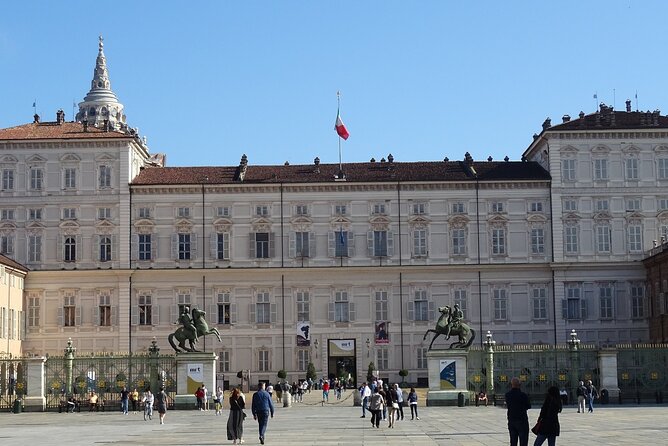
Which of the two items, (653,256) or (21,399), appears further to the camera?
(653,256)

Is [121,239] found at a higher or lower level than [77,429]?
higher

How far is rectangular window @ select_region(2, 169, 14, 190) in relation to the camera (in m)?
75.3

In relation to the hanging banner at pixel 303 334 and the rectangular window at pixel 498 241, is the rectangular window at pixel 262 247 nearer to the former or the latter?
the hanging banner at pixel 303 334

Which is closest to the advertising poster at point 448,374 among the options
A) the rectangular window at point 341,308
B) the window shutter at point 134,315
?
the rectangular window at point 341,308

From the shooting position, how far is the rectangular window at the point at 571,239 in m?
75.1

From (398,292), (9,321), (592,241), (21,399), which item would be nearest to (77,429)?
(21,399)

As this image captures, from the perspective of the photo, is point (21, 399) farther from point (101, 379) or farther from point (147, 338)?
point (147, 338)

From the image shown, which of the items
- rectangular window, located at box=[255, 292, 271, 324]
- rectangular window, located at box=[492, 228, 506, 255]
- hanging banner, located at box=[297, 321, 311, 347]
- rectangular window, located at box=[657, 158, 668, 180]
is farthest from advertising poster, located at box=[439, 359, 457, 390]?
rectangular window, located at box=[657, 158, 668, 180]

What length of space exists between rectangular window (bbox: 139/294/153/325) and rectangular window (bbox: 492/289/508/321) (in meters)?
22.1

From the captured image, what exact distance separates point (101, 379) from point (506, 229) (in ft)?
101

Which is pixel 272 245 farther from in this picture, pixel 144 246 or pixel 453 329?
pixel 453 329

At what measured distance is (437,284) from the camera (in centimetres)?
→ 7556

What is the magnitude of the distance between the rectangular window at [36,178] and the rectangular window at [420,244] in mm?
24414

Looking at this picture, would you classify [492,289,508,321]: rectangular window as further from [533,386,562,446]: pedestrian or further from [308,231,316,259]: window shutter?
[533,386,562,446]: pedestrian
